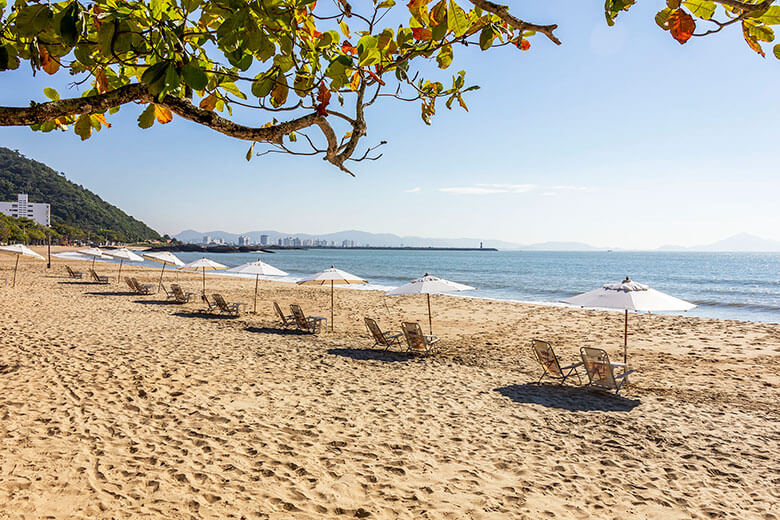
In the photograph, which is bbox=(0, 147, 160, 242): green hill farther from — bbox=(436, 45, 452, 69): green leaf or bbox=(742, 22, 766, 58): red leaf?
bbox=(742, 22, 766, 58): red leaf

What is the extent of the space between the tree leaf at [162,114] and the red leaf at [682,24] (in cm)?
195

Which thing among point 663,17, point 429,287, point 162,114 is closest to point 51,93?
point 162,114

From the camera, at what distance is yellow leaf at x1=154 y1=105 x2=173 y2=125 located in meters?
1.91

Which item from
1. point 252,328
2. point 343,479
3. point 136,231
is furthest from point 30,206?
point 343,479

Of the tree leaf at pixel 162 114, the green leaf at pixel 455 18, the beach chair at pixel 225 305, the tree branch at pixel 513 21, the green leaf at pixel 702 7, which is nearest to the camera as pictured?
the green leaf at pixel 702 7

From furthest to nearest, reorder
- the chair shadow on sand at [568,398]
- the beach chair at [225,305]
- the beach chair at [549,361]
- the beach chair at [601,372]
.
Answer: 1. the beach chair at [225,305]
2. the beach chair at [549,361]
3. the beach chair at [601,372]
4. the chair shadow on sand at [568,398]

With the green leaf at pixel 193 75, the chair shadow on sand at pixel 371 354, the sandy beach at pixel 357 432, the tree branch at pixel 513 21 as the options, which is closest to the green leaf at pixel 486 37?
the tree branch at pixel 513 21

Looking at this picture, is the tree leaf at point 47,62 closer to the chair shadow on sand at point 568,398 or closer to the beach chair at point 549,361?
the chair shadow on sand at point 568,398

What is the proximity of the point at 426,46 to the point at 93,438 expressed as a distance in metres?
4.61

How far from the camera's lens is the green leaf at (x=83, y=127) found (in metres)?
2.02

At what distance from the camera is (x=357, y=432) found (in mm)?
4738

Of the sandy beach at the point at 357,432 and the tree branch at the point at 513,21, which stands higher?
the tree branch at the point at 513,21

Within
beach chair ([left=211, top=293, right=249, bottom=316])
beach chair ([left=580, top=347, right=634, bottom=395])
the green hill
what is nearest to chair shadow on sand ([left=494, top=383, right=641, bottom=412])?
beach chair ([left=580, top=347, right=634, bottom=395])

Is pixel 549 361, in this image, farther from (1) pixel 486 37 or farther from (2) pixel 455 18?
Result: (2) pixel 455 18
